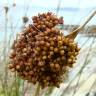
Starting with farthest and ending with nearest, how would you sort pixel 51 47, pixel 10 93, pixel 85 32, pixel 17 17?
1. pixel 17 17
2. pixel 85 32
3. pixel 10 93
4. pixel 51 47

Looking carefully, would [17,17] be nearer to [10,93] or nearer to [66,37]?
[10,93]

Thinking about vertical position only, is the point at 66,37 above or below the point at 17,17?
above

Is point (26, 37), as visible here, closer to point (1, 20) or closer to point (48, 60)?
point (48, 60)

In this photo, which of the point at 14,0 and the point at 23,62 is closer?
the point at 23,62

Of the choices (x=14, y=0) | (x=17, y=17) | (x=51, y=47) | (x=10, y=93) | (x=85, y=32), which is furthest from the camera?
(x=17, y=17)

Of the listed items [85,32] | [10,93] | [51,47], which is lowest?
[10,93]

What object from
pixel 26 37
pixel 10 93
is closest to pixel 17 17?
pixel 10 93
